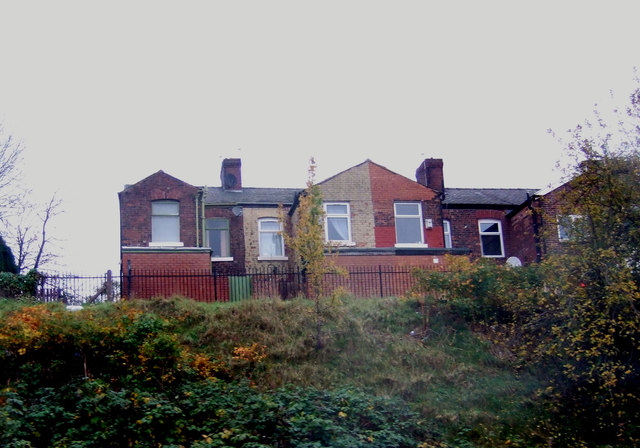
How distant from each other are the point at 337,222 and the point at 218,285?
234 inches

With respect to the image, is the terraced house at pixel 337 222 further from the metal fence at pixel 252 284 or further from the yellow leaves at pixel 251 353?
the yellow leaves at pixel 251 353

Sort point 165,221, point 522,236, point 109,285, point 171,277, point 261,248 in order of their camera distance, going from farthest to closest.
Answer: point 522,236 < point 261,248 < point 165,221 < point 171,277 < point 109,285

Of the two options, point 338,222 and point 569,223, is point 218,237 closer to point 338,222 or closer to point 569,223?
point 338,222

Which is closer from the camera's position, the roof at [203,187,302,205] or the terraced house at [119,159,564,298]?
the terraced house at [119,159,564,298]

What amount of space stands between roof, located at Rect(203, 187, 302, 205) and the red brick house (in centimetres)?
5

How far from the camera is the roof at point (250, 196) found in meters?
29.6

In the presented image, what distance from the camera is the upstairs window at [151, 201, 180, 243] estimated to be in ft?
85.5

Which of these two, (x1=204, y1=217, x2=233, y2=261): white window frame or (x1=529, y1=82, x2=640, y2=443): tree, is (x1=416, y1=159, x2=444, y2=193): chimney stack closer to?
(x1=204, y1=217, x2=233, y2=261): white window frame

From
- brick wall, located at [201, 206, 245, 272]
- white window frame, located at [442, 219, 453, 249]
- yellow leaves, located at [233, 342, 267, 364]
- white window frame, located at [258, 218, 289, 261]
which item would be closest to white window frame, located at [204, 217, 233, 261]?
brick wall, located at [201, 206, 245, 272]

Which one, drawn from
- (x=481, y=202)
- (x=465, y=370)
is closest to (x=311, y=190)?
(x=465, y=370)

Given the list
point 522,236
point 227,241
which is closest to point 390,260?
point 227,241

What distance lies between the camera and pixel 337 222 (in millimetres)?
26031

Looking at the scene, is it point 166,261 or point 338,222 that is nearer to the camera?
point 166,261

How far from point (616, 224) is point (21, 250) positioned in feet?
92.9
